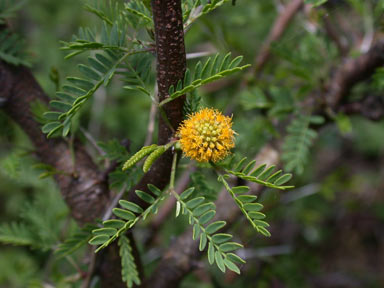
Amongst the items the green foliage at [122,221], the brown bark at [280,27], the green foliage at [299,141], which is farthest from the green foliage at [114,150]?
the brown bark at [280,27]

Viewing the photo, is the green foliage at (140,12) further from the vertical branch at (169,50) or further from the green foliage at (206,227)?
the green foliage at (206,227)

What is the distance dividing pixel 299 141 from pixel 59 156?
879mm

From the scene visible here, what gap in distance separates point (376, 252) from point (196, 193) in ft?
9.11

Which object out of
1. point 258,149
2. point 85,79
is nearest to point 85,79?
point 85,79

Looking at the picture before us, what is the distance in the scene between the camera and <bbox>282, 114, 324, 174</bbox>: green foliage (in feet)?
4.54

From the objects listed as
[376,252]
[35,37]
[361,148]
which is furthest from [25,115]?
[376,252]

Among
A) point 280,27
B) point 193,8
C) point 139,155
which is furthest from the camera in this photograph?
point 280,27

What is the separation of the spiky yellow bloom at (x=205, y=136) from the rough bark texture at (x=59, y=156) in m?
0.51

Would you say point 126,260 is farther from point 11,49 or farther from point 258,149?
point 258,149

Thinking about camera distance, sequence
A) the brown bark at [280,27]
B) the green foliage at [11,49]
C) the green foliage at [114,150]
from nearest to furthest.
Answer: the green foliage at [114,150]
the green foliage at [11,49]
the brown bark at [280,27]

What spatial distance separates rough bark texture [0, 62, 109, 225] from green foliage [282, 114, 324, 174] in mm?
685

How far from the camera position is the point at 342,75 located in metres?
1.54

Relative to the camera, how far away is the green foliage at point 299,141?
138 cm

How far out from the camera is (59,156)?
1.24 m
